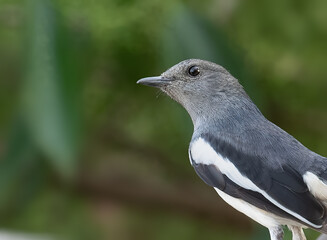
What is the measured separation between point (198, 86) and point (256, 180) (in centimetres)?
35

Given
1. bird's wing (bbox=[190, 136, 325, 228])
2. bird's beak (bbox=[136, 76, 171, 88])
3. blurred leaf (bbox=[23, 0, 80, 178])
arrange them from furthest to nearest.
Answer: blurred leaf (bbox=[23, 0, 80, 178]) → bird's beak (bbox=[136, 76, 171, 88]) → bird's wing (bbox=[190, 136, 325, 228])

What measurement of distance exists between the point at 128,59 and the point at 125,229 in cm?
80

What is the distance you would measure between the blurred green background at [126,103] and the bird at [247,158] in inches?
7.9

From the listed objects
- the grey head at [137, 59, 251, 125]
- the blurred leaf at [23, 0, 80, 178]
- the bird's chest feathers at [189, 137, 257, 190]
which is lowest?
the blurred leaf at [23, 0, 80, 178]

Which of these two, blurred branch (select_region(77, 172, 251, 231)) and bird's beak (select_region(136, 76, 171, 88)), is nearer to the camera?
bird's beak (select_region(136, 76, 171, 88))

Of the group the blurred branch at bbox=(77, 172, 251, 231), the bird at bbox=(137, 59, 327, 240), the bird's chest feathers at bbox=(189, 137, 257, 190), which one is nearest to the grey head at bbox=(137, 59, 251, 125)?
the bird at bbox=(137, 59, 327, 240)

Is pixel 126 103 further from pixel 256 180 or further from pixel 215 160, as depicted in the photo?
pixel 256 180

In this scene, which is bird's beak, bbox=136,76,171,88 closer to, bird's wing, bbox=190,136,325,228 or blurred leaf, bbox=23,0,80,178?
bird's wing, bbox=190,136,325,228

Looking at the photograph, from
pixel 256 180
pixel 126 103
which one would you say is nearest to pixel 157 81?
pixel 256 180

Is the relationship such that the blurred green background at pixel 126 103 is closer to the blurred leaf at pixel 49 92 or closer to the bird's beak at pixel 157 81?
the blurred leaf at pixel 49 92

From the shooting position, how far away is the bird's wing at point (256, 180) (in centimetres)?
170

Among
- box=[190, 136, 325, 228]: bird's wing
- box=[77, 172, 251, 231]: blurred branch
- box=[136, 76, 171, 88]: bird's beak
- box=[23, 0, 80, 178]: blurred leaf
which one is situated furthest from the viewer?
box=[77, 172, 251, 231]: blurred branch

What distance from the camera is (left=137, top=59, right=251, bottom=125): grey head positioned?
201 centimetres

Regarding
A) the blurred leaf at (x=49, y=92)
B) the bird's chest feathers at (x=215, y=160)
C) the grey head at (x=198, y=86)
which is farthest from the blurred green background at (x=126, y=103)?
the bird's chest feathers at (x=215, y=160)
